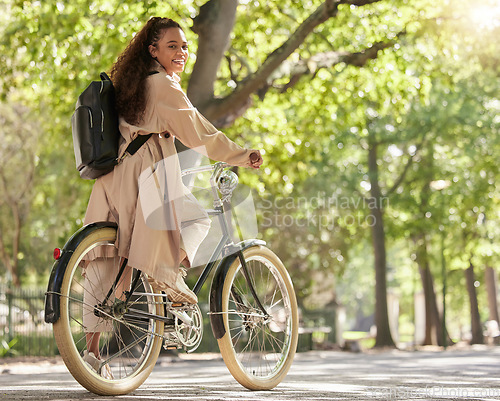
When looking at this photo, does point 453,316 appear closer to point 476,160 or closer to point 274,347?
point 476,160

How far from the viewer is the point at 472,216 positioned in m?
28.6

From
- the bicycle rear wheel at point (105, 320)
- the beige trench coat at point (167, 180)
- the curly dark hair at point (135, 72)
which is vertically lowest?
the bicycle rear wheel at point (105, 320)

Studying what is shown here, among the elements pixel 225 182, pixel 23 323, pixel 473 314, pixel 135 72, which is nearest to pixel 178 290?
pixel 225 182

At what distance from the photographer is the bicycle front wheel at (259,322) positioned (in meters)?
5.22

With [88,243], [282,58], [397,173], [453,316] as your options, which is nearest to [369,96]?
[282,58]

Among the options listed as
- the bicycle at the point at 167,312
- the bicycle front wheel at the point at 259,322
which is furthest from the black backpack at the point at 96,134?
the bicycle front wheel at the point at 259,322

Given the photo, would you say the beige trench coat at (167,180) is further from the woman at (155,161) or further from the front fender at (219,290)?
the front fender at (219,290)

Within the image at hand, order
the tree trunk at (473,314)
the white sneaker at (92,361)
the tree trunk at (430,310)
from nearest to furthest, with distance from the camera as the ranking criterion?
the white sneaker at (92,361), the tree trunk at (430,310), the tree trunk at (473,314)

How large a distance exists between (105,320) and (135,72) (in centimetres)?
150

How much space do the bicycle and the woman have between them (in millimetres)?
104

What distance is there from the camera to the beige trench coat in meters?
4.64

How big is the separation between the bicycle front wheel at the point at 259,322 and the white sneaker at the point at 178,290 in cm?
40

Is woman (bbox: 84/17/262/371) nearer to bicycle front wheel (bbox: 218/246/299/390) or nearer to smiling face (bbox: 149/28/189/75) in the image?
smiling face (bbox: 149/28/189/75)

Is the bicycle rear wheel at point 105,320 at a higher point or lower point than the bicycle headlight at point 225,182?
lower
